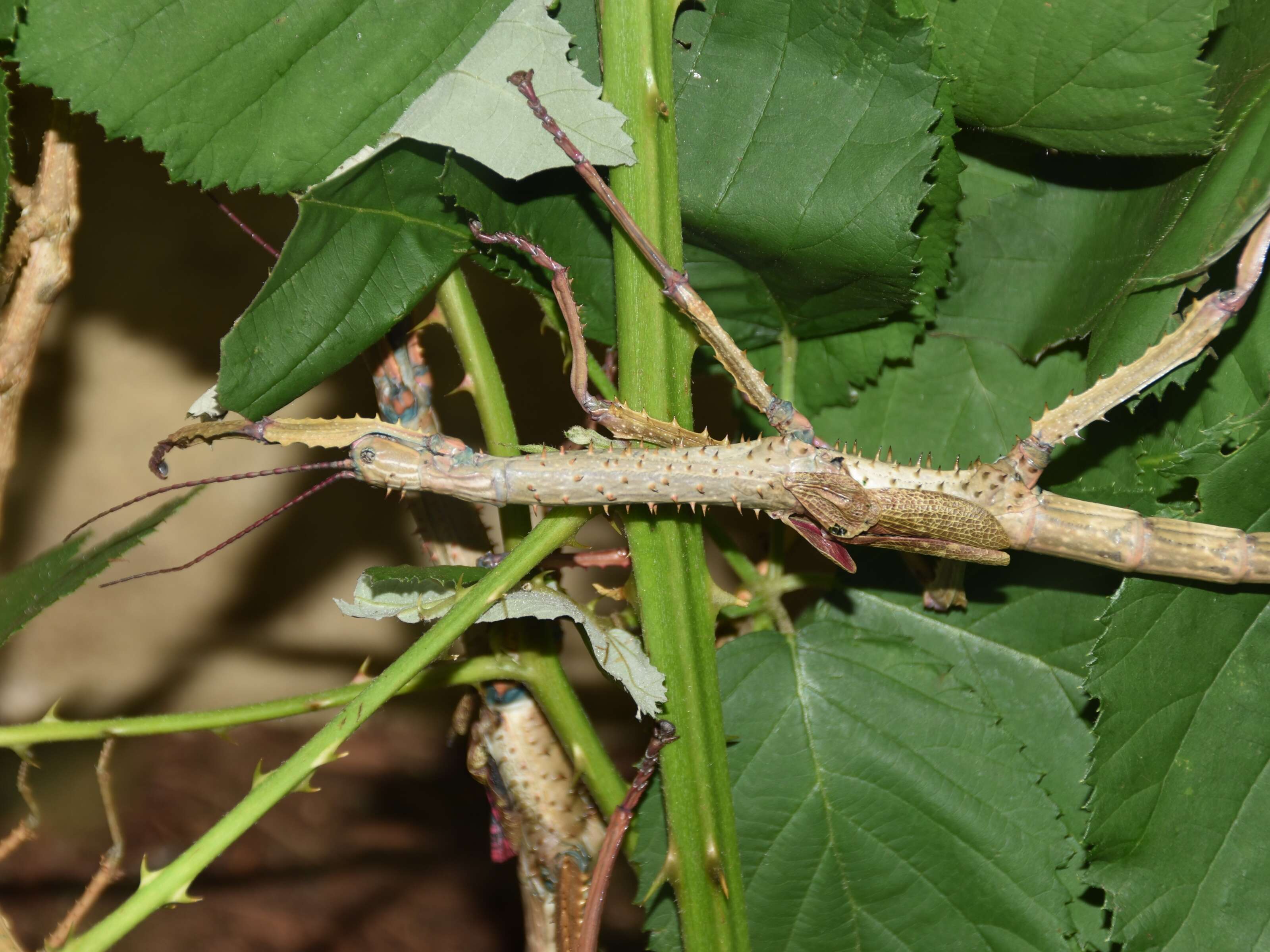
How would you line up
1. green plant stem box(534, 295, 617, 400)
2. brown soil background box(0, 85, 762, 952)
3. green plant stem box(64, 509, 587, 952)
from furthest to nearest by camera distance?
brown soil background box(0, 85, 762, 952) < green plant stem box(534, 295, 617, 400) < green plant stem box(64, 509, 587, 952)

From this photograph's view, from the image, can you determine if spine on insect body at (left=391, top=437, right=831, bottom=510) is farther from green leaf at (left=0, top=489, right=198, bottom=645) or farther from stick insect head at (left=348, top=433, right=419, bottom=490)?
green leaf at (left=0, top=489, right=198, bottom=645)

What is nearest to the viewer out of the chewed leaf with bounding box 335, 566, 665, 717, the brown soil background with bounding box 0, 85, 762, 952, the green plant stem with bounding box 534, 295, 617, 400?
the chewed leaf with bounding box 335, 566, 665, 717

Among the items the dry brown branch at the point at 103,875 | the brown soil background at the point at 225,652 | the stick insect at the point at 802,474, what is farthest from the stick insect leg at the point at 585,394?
the brown soil background at the point at 225,652

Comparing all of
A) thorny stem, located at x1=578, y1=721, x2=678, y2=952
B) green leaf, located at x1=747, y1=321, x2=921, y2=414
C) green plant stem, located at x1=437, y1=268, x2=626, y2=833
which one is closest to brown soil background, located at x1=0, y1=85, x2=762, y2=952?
green leaf, located at x1=747, y1=321, x2=921, y2=414

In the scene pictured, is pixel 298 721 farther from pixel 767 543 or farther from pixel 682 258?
pixel 682 258

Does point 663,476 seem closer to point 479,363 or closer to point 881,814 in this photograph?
point 479,363

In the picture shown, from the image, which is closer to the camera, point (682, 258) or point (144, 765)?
point (682, 258)

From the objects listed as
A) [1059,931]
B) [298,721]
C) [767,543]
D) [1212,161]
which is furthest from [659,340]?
[298,721]

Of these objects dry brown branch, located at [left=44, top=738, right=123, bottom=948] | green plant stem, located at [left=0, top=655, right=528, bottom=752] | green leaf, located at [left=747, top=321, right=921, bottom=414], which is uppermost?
green leaf, located at [left=747, top=321, right=921, bottom=414]
